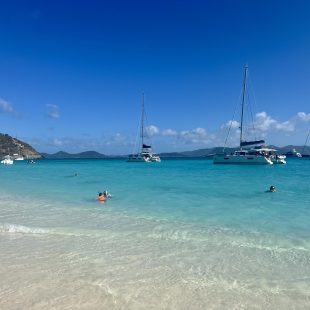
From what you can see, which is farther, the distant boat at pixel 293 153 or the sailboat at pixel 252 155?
the distant boat at pixel 293 153

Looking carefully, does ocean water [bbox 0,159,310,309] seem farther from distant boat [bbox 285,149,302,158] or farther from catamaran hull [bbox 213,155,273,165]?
distant boat [bbox 285,149,302,158]

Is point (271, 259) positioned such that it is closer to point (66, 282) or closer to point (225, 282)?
point (225, 282)

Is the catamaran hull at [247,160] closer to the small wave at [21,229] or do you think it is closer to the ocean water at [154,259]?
the ocean water at [154,259]

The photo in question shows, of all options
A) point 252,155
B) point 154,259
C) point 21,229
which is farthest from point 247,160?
point 154,259

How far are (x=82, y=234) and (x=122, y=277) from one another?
4581 mm

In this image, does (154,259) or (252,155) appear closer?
(154,259)

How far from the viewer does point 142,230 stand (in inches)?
500

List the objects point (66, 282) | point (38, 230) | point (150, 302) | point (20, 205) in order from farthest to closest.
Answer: point (20, 205) → point (38, 230) → point (66, 282) → point (150, 302)

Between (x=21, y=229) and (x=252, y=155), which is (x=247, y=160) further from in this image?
(x=21, y=229)

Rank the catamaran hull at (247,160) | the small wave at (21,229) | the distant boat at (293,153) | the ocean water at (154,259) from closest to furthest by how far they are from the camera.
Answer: the ocean water at (154,259), the small wave at (21,229), the catamaran hull at (247,160), the distant boat at (293,153)

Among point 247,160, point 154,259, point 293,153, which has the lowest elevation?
point 154,259

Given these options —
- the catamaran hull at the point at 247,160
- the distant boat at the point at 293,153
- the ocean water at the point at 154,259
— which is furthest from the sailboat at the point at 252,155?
the distant boat at the point at 293,153

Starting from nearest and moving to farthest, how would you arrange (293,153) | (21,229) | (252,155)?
1. (21,229)
2. (252,155)
3. (293,153)

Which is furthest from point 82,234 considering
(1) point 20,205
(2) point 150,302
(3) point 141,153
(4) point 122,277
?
(3) point 141,153
